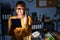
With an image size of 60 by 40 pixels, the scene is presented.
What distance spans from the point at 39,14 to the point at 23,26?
0.19 metres

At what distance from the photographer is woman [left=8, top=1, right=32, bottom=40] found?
2.21m

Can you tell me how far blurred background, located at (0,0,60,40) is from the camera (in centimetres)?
221

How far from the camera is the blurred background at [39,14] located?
221 cm

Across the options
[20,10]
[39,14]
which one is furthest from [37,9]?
[20,10]

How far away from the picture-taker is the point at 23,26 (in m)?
2.21

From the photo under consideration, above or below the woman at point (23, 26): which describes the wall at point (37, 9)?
above

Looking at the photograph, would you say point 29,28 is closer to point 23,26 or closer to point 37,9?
point 23,26

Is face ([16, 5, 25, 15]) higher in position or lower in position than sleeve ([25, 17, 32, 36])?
higher

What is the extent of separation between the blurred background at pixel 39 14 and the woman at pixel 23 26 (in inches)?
1.3

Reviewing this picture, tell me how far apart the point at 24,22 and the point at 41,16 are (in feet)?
0.56

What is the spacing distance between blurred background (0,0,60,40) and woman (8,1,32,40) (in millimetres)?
34

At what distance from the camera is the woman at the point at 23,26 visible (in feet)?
7.24

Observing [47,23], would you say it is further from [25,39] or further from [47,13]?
[25,39]

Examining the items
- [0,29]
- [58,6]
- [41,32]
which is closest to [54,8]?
[58,6]
